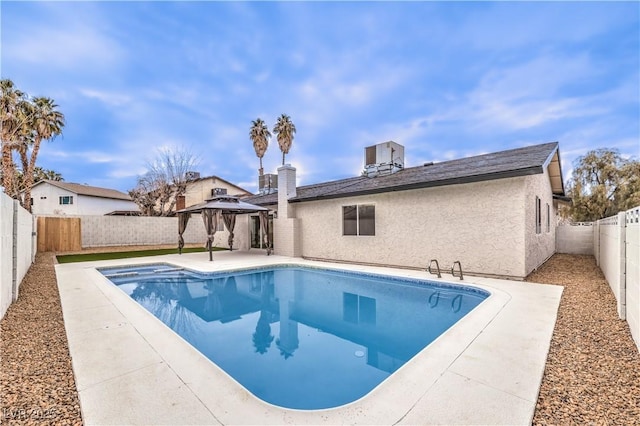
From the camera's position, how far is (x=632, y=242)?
14.4 feet

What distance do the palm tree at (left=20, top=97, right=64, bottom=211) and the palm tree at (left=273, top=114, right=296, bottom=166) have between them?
17116mm

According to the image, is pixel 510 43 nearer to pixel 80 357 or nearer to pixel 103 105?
pixel 80 357

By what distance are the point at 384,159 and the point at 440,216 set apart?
521 centimetres

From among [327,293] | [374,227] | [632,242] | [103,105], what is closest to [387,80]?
[374,227]

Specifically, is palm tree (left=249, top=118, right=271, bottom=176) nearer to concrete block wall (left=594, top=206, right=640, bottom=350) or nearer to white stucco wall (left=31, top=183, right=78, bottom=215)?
white stucco wall (left=31, top=183, right=78, bottom=215)

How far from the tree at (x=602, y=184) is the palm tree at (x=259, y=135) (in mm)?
28104

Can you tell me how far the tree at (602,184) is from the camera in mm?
20906

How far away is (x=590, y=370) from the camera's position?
330 cm

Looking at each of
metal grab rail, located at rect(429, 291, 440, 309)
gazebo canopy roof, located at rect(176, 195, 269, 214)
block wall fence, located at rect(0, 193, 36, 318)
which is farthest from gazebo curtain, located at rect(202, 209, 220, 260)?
metal grab rail, located at rect(429, 291, 440, 309)

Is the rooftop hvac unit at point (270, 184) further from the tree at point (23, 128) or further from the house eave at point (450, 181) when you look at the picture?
the tree at point (23, 128)

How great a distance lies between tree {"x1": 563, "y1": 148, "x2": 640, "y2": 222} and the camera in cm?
2091

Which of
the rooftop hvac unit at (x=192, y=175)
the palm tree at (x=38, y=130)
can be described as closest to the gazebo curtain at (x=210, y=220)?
the palm tree at (x=38, y=130)

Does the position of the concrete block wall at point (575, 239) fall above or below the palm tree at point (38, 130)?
below

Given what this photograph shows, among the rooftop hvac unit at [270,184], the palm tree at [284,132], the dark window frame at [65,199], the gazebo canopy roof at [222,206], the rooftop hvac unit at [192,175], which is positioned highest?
the palm tree at [284,132]
